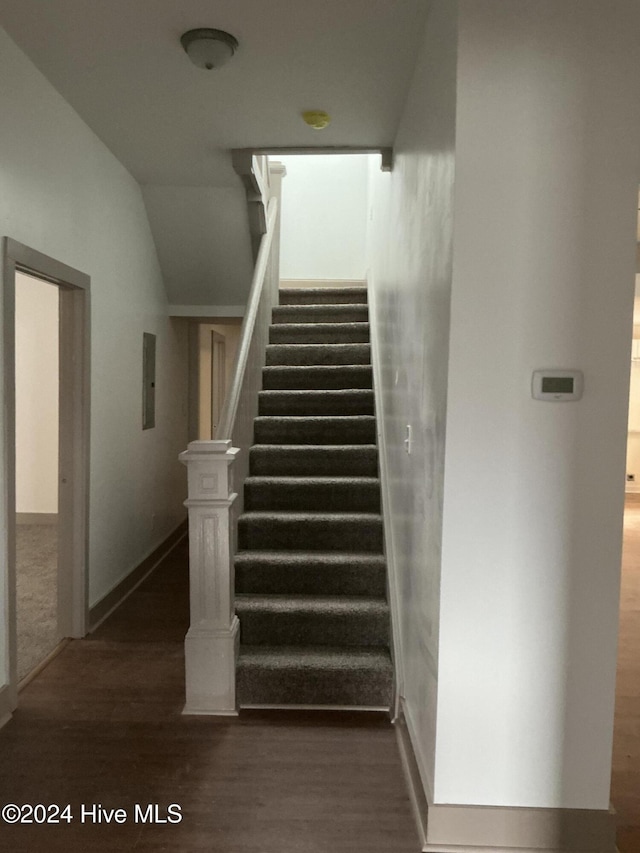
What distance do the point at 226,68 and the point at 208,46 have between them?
0.96 feet

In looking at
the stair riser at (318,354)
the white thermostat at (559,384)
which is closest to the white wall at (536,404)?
the white thermostat at (559,384)

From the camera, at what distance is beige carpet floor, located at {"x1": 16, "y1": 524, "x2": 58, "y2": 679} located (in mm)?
3375

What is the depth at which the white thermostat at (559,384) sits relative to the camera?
187 centimetres

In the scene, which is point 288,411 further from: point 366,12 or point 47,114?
point 366,12

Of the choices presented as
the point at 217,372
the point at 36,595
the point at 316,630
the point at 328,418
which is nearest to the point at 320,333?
the point at 328,418

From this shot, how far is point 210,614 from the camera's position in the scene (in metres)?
2.76

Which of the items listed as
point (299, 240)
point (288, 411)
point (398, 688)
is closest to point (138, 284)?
point (288, 411)

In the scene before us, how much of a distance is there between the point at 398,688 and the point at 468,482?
1.30 meters

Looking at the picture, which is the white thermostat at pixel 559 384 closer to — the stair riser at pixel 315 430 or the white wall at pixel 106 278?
the white wall at pixel 106 278

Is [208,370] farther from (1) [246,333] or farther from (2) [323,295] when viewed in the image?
(1) [246,333]

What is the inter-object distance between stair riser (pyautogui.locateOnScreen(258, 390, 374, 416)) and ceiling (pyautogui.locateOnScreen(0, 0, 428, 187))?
5.19 feet

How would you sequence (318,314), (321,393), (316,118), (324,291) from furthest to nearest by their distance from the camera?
1. (324,291)
2. (318,314)
3. (321,393)
4. (316,118)

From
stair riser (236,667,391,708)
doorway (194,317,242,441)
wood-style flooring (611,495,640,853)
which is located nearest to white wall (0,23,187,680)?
doorway (194,317,242,441)

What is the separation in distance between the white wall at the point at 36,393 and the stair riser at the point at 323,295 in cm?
226
